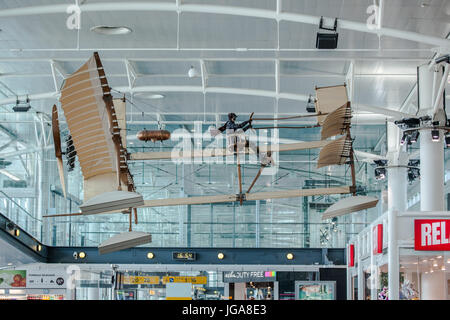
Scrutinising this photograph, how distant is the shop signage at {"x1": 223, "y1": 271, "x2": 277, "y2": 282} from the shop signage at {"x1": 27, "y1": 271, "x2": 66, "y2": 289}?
18.7 feet

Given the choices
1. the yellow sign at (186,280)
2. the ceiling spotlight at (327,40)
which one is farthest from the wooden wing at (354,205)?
the yellow sign at (186,280)

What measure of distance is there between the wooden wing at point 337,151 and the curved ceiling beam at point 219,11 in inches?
281

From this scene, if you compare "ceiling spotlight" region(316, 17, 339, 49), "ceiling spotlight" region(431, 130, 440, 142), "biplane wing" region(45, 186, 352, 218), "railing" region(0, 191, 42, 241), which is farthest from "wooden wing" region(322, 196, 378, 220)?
"railing" region(0, 191, 42, 241)

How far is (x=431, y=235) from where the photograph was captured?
1192cm

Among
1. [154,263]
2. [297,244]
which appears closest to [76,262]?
[154,263]

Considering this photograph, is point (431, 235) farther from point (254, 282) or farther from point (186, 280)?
point (186, 280)

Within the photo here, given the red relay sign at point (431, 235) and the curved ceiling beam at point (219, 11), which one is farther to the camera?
the curved ceiling beam at point (219, 11)

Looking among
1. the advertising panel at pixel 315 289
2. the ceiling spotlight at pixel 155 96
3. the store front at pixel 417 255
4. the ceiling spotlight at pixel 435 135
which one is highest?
the ceiling spotlight at pixel 155 96

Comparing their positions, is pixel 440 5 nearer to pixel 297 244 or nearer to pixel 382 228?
pixel 382 228

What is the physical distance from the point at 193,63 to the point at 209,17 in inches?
183

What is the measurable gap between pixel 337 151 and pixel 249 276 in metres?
17.6

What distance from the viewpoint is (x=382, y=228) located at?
13.3m

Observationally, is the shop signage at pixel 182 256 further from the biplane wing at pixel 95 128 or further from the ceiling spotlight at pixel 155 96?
the biplane wing at pixel 95 128

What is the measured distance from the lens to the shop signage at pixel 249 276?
24.0 meters
